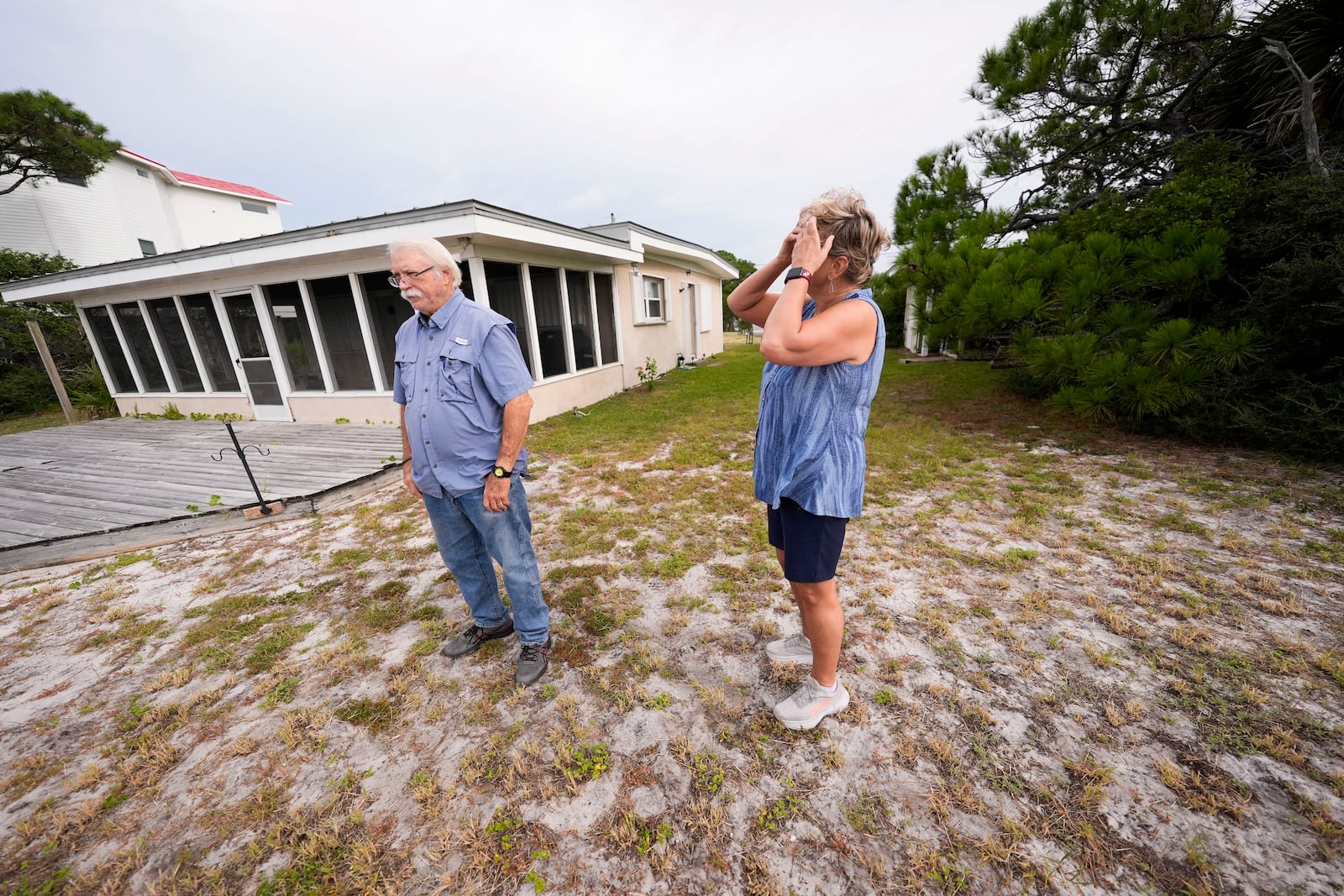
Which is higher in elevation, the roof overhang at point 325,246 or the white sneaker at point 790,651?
the roof overhang at point 325,246

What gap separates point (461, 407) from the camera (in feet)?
5.94

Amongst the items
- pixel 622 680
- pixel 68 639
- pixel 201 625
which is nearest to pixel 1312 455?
pixel 622 680

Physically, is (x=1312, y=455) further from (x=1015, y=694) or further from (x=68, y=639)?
(x=68, y=639)

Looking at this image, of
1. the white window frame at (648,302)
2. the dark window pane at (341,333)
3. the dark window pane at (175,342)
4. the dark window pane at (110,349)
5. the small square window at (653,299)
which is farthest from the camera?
the small square window at (653,299)

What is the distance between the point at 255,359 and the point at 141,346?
3.17 m

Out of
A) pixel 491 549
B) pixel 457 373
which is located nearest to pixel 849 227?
pixel 457 373

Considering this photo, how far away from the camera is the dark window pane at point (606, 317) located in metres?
8.52

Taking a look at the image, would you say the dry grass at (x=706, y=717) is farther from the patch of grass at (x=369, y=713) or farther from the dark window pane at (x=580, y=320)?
the dark window pane at (x=580, y=320)

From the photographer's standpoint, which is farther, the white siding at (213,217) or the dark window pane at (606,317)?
the white siding at (213,217)

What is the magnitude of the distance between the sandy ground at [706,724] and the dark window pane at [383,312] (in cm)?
413

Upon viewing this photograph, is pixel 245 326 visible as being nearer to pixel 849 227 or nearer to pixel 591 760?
pixel 591 760

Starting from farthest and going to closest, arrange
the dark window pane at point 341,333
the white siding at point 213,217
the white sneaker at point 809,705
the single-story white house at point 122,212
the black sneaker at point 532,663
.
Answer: the white siding at point 213,217, the single-story white house at point 122,212, the dark window pane at point 341,333, the black sneaker at point 532,663, the white sneaker at point 809,705

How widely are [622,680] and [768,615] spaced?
2.74 ft

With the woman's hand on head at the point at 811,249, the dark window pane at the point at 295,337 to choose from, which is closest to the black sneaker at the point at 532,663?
the woman's hand on head at the point at 811,249
